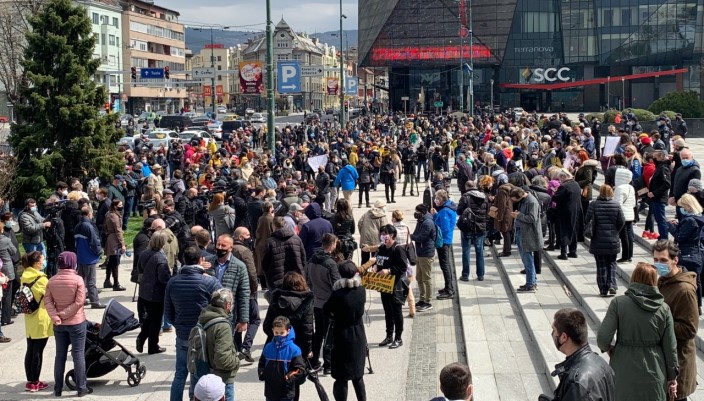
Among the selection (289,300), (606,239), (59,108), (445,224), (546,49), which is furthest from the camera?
(546,49)

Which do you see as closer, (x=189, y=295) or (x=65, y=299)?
(x=189, y=295)

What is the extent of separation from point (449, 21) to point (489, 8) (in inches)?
170

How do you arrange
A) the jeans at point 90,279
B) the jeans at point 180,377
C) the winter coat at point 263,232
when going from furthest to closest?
1. the jeans at point 90,279
2. the winter coat at point 263,232
3. the jeans at point 180,377

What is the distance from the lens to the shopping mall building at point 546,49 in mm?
93000

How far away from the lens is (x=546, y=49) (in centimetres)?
9756

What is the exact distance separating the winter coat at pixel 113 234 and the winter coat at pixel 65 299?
18.2 ft

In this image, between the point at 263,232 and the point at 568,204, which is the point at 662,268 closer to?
the point at 263,232

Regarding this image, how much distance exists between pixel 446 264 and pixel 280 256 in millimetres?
3509

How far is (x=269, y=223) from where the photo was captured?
45.9 ft

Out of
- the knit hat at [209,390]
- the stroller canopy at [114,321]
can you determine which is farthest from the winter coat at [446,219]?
the knit hat at [209,390]

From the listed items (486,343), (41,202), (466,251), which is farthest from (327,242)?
(41,202)

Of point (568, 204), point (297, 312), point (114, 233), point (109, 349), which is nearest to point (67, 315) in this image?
point (109, 349)

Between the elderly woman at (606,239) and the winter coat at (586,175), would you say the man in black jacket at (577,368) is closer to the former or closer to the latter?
the elderly woman at (606,239)

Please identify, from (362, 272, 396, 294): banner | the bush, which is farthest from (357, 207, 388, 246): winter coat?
the bush
